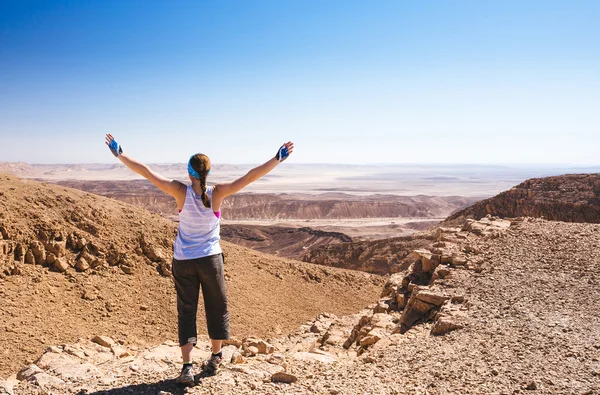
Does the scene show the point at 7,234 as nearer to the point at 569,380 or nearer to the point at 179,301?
the point at 179,301

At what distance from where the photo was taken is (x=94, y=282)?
10.4 metres

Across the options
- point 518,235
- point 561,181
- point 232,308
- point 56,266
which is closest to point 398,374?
point 518,235

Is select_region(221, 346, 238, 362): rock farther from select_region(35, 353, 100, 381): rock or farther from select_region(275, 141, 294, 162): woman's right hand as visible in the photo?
select_region(275, 141, 294, 162): woman's right hand

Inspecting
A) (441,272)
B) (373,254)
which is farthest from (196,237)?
(373,254)

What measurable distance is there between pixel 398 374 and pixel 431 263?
205 inches

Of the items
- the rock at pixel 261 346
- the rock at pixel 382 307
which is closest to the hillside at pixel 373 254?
the rock at pixel 382 307

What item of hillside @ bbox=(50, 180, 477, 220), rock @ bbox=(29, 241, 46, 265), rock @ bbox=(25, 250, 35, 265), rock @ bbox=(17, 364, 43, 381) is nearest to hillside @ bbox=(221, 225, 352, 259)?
hillside @ bbox=(50, 180, 477, 220)

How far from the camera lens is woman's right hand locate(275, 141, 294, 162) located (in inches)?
158

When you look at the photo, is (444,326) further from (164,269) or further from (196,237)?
(164,269)

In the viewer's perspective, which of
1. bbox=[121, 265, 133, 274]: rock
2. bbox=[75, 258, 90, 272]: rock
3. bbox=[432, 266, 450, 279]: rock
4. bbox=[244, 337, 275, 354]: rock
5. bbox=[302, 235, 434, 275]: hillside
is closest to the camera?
bbox=[244, 337, 275, 354]: rock

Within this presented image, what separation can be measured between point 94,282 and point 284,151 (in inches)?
329

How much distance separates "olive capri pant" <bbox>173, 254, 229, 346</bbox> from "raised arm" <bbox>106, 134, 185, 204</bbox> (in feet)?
1.94

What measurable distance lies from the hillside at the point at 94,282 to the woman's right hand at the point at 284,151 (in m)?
6.26

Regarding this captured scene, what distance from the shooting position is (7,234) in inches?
392
